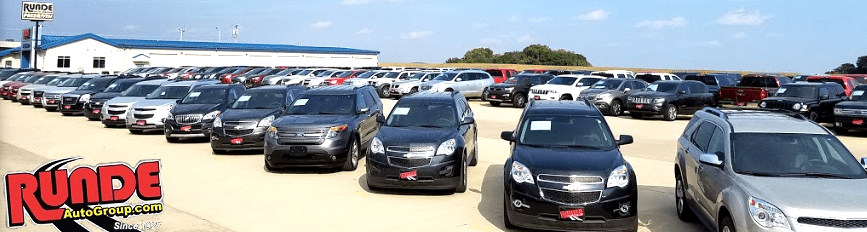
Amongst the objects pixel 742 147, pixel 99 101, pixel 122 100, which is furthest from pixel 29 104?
pixel 742 147

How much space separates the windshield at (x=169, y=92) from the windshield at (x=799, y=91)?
59.6 feet

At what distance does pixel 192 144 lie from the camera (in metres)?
16.1

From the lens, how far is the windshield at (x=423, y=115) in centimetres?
1126

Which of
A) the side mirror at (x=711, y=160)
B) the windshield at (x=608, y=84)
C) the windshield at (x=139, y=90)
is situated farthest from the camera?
the windshield at (x=608, y=84)

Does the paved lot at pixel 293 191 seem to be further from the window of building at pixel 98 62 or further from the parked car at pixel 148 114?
the window of building at pixel 98 62

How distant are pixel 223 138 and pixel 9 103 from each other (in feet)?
76.8

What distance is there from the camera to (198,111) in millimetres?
16406

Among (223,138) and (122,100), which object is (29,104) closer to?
(122,100)

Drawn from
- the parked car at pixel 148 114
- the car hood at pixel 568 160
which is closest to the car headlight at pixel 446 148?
the car hood at pixel 568 160

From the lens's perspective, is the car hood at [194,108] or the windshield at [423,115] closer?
the windshield at [423,115]

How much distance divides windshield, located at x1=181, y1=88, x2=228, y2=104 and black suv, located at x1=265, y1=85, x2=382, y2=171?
15.2ft

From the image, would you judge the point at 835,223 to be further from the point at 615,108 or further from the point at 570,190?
the point at 615,108

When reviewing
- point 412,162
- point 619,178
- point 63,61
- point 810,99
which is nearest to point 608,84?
Answer: point 810,99

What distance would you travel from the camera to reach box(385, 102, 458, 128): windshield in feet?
36.9
